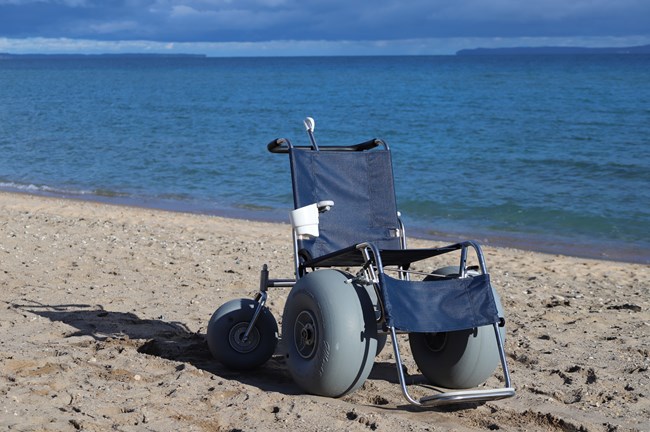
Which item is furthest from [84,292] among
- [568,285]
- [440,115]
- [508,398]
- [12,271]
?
[440,115]

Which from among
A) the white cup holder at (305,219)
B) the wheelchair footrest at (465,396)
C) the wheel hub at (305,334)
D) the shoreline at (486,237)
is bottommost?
the shoreline at (486,237)

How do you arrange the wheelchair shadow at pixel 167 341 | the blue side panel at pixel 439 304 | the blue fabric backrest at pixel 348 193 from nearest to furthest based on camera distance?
1. the blue side panel at pixel 439 304
2. the wheelchair shadow at pixel 167 341
3. the blue fabric backrest at pixel 348 193

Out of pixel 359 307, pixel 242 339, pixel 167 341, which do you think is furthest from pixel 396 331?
pixel 167 341

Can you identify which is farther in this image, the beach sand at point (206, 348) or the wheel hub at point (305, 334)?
the wheel hub at point (305, 334)

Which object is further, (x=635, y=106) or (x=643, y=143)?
(x=635, y=106)

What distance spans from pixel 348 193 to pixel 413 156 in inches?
688

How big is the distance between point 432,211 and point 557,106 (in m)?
25.3

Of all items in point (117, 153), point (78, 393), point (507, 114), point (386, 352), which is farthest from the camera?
point (507, 114)

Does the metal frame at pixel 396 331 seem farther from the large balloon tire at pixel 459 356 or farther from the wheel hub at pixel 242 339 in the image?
the large balloon tire at pixel 459 356

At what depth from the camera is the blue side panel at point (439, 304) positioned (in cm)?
498

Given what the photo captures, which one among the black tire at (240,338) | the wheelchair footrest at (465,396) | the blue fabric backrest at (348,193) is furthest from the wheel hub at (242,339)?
the wheelchair footrest at (465,396)

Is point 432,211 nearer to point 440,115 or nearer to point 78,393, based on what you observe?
point 78,393

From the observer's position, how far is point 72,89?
58875 mm

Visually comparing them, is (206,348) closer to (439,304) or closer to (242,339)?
(242,339)
